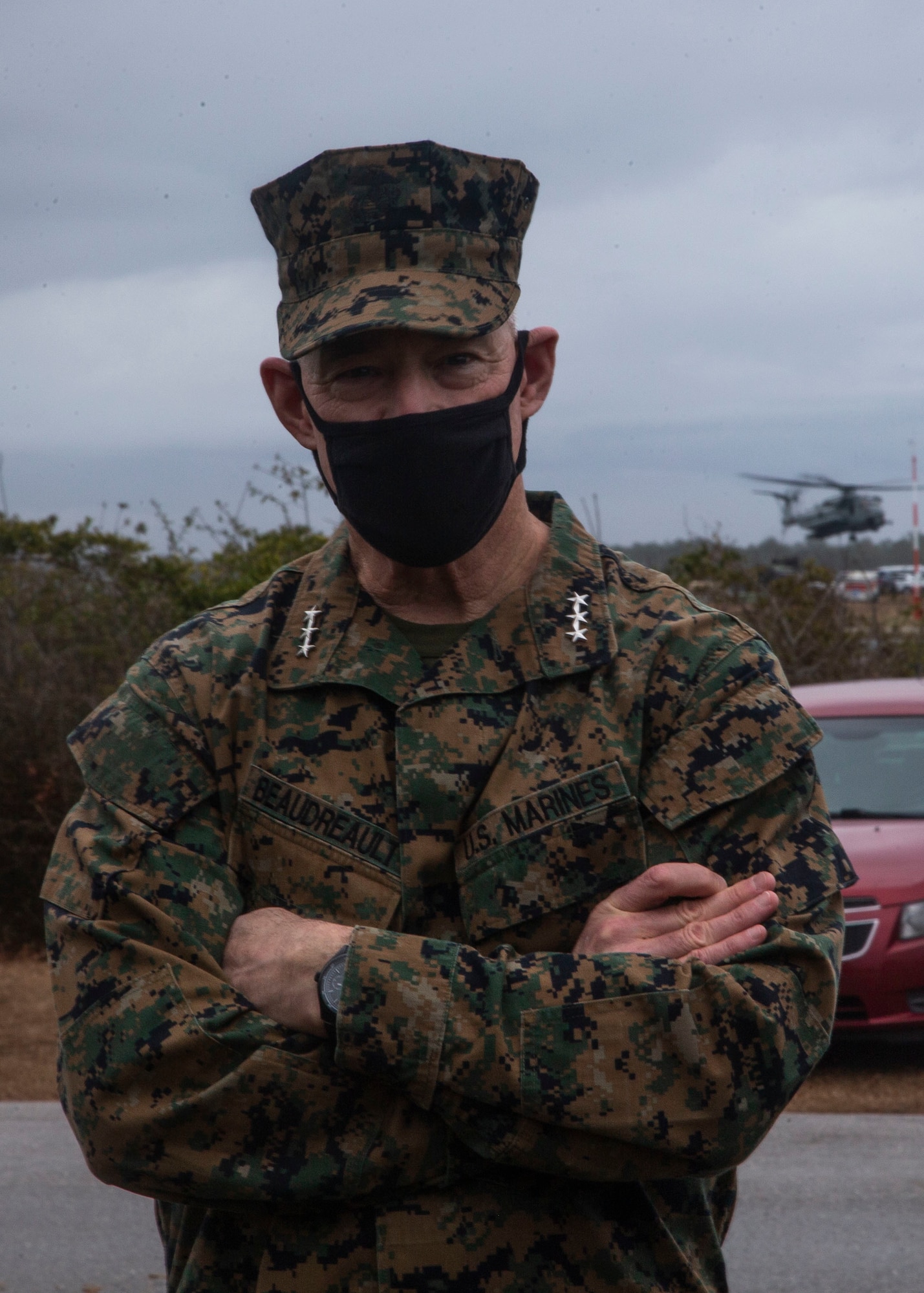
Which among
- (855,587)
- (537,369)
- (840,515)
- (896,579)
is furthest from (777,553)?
(840,515)

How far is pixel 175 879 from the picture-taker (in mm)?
1998

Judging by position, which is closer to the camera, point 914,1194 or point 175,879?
point 175,879

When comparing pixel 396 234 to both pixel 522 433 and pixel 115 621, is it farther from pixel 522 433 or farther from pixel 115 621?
pixel 115 621

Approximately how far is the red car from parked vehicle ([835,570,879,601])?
12.3 ft

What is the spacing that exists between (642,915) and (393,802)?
0.38 meters

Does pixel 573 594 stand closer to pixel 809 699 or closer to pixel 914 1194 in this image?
pixel 914 1194

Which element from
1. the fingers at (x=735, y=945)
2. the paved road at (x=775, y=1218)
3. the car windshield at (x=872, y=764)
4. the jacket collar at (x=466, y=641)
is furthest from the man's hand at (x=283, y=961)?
the car windshield at (x=872, y=764)

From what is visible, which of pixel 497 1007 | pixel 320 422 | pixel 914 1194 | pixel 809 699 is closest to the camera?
pixel 497 1007

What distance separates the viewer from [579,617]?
213cm

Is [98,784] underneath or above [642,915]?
above

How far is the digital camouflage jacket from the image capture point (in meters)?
1.82

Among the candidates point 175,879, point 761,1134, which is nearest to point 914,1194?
point 761,1134

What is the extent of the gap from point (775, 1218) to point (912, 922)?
173cm

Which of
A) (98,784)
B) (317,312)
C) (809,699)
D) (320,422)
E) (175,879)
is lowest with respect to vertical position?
(809,699)
